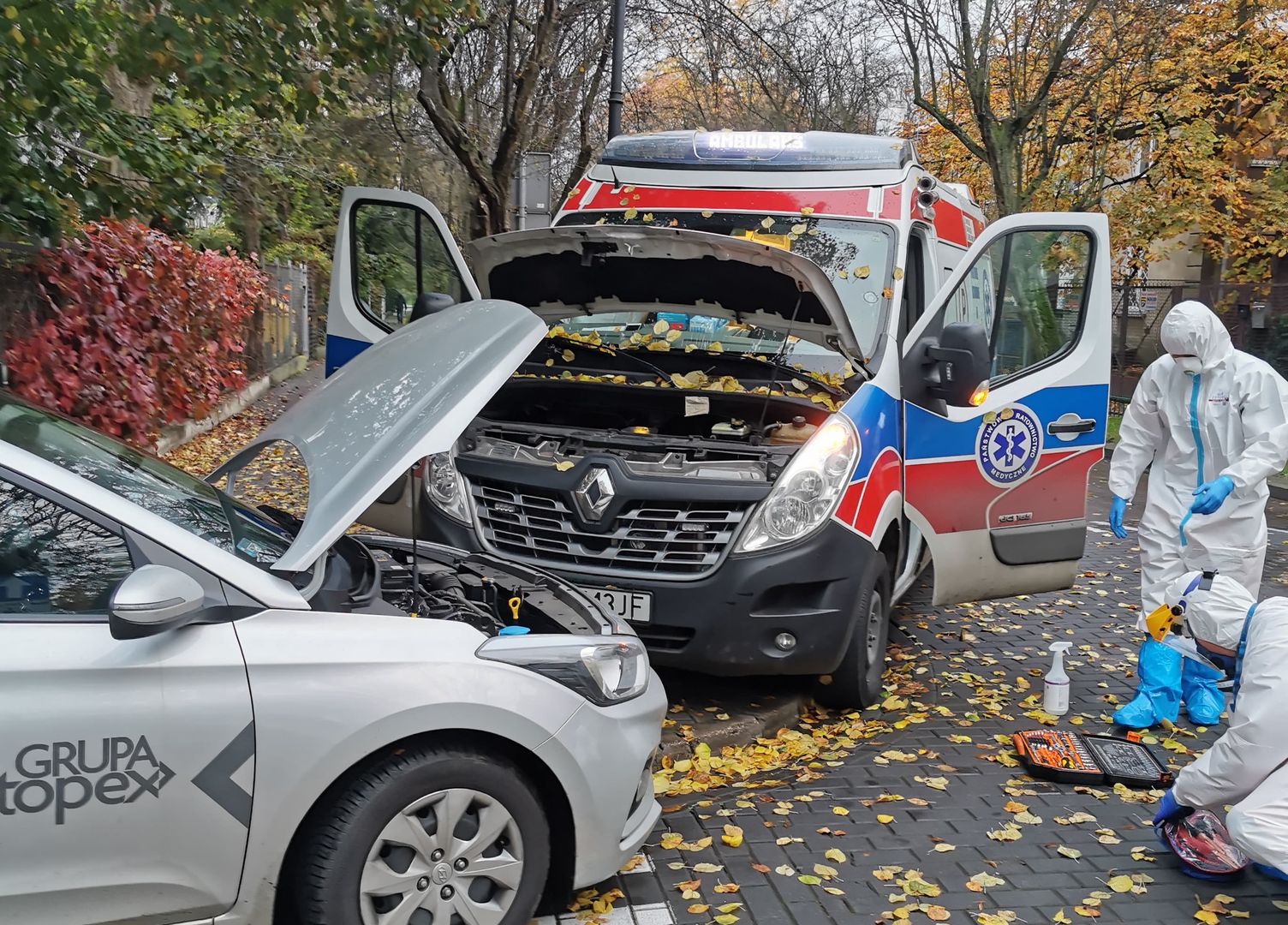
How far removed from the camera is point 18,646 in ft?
8.55

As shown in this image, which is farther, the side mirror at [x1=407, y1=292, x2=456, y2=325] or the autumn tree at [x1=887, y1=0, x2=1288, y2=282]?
the autumn tree at [x1=887, y1=0, x2=1288, y2=282]

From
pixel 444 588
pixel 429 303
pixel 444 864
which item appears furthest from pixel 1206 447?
pixel 444 864

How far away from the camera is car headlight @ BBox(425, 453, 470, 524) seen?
5.14 metres

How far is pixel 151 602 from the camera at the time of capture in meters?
2.59

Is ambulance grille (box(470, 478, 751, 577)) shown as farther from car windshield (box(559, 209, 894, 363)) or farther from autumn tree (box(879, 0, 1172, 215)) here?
autumn tree (box(879, 0, 1172, 215))

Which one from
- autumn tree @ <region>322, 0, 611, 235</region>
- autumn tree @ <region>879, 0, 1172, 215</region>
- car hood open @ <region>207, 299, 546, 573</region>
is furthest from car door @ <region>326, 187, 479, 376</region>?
autumn tree @ <region>879, 0, 1172, 215</region>

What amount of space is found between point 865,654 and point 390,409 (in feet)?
8.91

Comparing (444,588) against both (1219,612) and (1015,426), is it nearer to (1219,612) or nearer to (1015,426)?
(1219,612)

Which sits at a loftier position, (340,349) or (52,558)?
(340,349)

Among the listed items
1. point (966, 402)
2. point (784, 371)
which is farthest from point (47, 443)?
point (966, 402)

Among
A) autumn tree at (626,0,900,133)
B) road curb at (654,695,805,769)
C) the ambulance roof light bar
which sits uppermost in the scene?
autumn tree at (626,0,900,133)

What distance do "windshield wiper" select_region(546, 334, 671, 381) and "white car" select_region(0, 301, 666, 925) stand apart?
222 centimetres

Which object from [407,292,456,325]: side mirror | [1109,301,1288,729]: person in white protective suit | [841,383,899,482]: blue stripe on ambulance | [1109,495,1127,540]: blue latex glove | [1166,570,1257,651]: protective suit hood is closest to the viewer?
[1166,570,1257,651]: protective suit hood

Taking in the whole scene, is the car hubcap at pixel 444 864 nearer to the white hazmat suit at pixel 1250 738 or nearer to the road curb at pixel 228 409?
the white hazmat suit at pixel 1250 738
